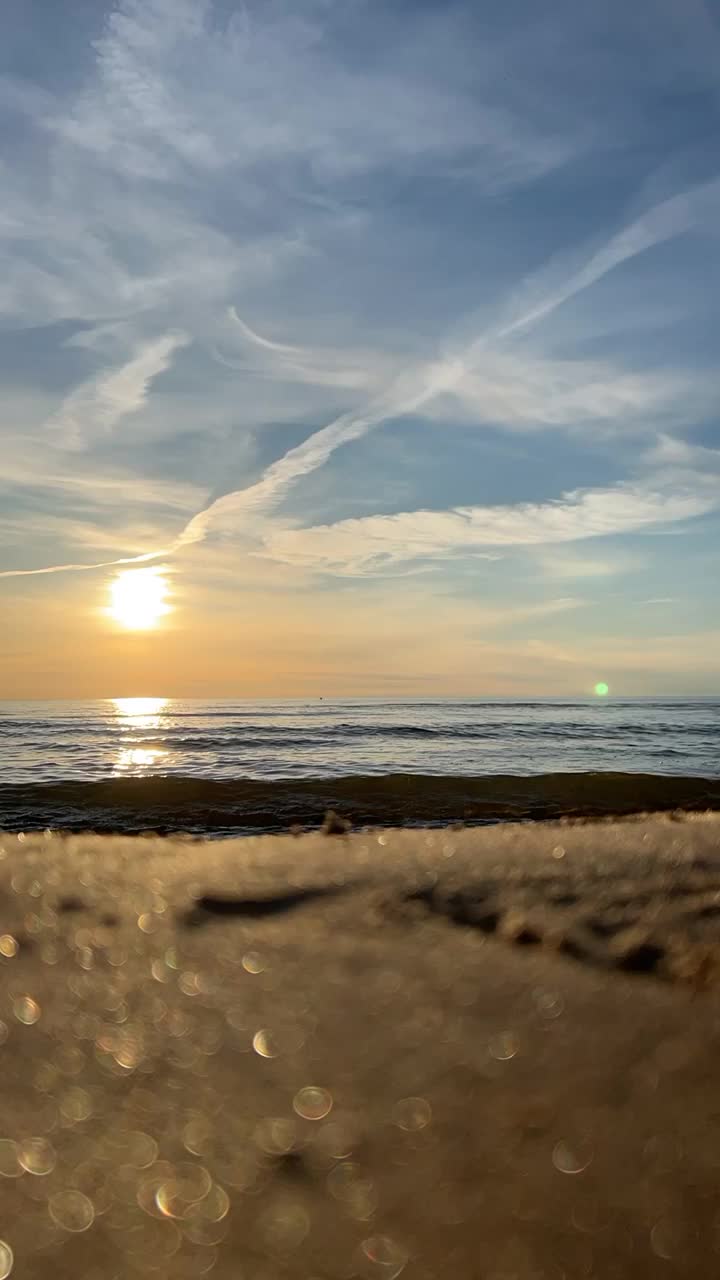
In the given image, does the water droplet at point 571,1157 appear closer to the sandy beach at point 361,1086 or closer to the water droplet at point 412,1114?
the sandy beach at point 361,1086

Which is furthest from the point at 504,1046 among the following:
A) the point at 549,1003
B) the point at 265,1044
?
the point at 265,1044

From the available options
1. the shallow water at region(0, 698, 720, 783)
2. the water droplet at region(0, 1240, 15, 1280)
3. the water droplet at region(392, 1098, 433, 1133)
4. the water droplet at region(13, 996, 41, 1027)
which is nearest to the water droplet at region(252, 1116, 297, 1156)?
the water droplet at region(392, 1098, 433, 1133)

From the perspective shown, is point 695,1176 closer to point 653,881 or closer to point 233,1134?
point 233,1134

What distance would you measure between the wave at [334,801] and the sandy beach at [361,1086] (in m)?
5.80

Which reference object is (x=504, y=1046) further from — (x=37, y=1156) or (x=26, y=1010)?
(x=26, y=1010)

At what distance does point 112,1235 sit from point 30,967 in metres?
2.04

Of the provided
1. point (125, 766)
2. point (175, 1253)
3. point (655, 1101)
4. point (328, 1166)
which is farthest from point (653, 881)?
point (125, 766)

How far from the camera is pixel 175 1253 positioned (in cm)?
153

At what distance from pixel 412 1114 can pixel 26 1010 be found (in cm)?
160

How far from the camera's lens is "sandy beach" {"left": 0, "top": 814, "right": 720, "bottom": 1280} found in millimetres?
1571

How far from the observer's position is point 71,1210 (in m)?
1.65

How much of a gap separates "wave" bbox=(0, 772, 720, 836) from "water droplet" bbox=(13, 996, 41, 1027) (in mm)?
6393

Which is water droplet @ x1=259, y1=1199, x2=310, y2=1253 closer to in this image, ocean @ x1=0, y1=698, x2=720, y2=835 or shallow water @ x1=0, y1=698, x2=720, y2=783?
ocean @ x1=0, y1=698, x2=720, y2=835

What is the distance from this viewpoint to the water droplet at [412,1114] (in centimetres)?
201
